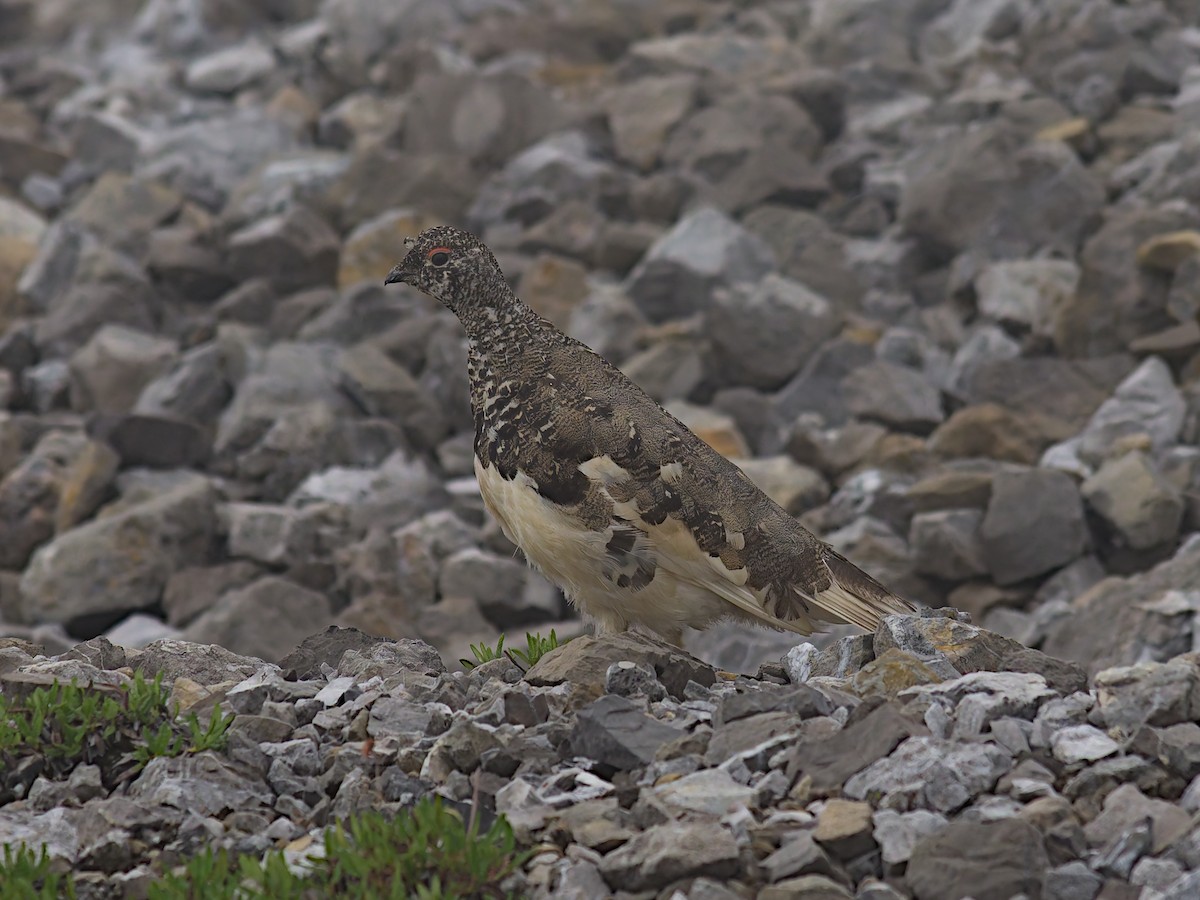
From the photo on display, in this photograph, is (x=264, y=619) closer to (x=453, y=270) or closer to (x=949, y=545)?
(x=949, y=545)

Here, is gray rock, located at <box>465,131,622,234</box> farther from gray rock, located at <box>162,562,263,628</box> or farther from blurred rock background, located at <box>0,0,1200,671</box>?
gray rock, located at <box>162,562,263,628</box>

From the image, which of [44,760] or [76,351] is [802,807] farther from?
[76,351]

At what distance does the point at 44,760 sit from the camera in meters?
5.46

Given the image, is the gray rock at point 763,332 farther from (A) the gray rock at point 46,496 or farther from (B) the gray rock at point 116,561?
(A) the gray rock at point 46,496

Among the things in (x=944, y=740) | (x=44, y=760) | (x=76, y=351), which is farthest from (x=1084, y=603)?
(x=76, y=351)

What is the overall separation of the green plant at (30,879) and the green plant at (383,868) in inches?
12.2

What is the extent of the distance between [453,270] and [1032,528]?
6.18m

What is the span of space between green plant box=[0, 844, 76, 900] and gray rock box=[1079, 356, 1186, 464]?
9746 millimetres

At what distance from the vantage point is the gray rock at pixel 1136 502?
12023 mm

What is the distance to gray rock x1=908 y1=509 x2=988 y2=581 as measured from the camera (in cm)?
1211

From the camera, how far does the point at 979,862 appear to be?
15.0 feet

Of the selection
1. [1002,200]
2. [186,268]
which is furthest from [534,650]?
[186,268]

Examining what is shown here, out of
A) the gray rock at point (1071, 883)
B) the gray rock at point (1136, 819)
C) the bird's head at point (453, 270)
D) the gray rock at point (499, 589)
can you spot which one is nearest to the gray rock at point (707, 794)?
the gray rock at point (1071, 883)

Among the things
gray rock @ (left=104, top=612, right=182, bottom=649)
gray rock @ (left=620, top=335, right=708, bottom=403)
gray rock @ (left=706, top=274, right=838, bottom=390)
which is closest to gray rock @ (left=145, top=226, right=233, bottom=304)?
gray rock @ (left=620, top=335, right=708, bottom=403)
